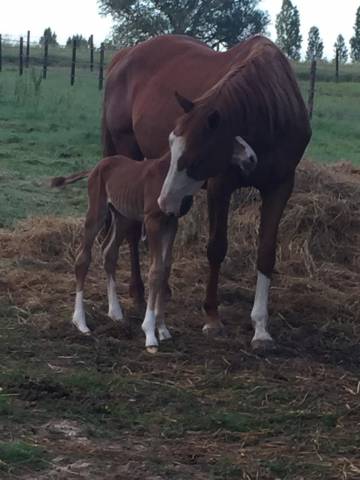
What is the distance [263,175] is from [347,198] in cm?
263

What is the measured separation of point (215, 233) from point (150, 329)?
0.86 meters

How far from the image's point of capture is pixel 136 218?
573 cm

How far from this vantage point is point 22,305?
610 cm

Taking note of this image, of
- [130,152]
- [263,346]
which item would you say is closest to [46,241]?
[130,152]

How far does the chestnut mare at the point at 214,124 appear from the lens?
5168 millimetres

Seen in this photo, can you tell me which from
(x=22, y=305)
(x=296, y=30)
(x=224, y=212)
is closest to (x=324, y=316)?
(x=224, y=212)

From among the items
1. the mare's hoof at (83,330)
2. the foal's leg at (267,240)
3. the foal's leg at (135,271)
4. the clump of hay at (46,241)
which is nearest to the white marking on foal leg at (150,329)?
the mare's hoof at (83,330)

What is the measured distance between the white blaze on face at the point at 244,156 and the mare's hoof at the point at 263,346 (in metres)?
1.03

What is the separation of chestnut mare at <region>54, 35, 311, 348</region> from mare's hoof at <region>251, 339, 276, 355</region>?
0.01 meters

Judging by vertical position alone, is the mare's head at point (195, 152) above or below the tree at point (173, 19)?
below

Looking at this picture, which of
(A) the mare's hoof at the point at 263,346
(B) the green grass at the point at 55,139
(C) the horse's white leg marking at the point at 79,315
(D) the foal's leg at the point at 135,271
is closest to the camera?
(A) the mare's hoof at the point at 263,346

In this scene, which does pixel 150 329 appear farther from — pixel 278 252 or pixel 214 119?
pixel 278 252

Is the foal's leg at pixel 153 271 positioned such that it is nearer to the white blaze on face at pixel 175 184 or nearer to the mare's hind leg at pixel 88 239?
the white blaze on face at pixel 175 184

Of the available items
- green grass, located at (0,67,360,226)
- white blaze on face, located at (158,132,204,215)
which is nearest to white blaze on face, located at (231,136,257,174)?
white blaze on face, located at (158,132,204,215)
